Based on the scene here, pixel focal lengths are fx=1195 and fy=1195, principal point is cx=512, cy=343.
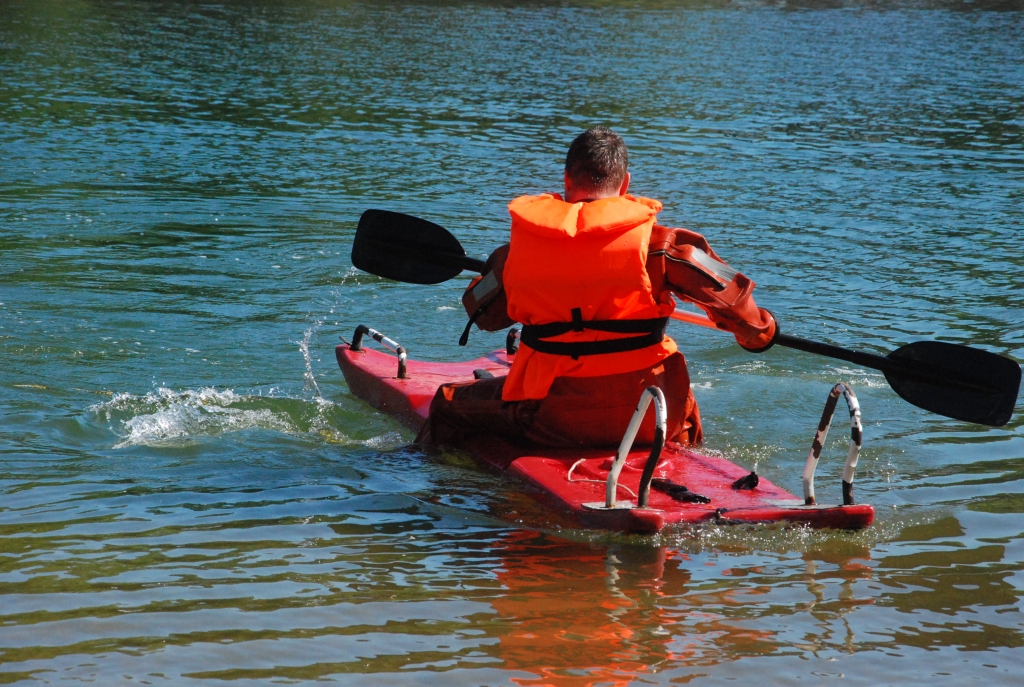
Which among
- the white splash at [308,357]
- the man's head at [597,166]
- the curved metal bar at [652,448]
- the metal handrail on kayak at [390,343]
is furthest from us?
the white splash at [308,357]

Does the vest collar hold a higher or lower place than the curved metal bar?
higher

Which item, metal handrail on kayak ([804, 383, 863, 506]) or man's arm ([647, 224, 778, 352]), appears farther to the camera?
man's arm ([647, 224, 778, 352])

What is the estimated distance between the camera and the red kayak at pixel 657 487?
14.1ft

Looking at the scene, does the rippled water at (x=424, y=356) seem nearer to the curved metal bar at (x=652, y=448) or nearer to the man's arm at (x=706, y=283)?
the curved metal bar at (x=652, y=448)

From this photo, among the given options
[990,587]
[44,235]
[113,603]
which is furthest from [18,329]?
[990,587]

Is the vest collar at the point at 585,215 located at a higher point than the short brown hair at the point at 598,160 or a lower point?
lower

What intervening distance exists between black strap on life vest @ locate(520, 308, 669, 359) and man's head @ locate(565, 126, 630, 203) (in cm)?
48

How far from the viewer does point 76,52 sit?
20203 mm

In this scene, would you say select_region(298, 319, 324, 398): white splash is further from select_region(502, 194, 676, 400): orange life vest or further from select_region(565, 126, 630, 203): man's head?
select_region(565, 126, 630, 203): man's head

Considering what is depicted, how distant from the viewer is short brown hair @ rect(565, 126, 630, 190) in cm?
459

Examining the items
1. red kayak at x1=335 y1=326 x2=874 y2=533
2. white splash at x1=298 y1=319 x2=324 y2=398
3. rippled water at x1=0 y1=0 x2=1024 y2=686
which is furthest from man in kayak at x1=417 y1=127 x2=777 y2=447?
white splash at x1=298 y1=319 x2=324 y2=398

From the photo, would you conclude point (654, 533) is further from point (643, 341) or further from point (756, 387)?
point (756, 387)

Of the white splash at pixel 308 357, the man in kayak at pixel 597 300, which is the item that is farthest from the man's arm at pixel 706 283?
the white splash at pixel 308 357

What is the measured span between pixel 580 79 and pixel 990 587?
16300 mm
